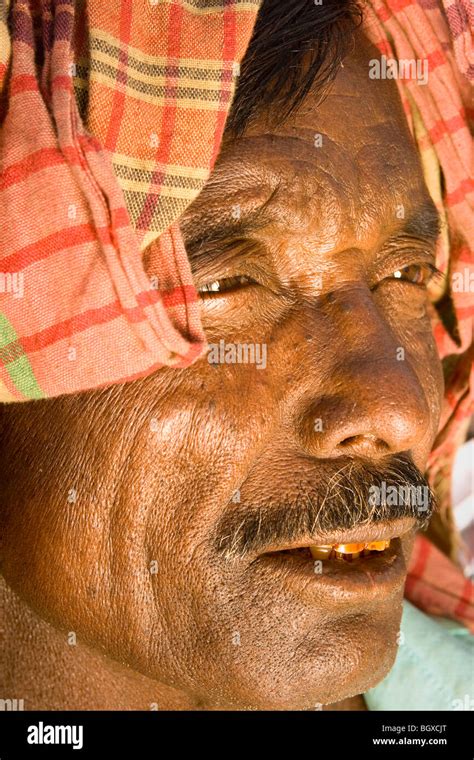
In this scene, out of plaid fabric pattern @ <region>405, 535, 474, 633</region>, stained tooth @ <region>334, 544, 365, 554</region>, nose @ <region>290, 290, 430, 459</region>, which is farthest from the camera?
plaid fabric pattern @ <region>405, 535, 474, 633</region>

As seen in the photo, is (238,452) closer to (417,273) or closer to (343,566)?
(343,566)

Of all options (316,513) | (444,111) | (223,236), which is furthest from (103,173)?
(444,111)

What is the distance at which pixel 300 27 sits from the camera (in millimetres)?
1533

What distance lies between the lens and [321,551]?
1.55 m

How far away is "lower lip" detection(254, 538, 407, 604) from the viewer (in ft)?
4.82

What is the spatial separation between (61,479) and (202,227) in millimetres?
455

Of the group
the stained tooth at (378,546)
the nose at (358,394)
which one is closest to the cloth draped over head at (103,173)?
the nose at (358,394)

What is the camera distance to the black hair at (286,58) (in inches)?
59.0

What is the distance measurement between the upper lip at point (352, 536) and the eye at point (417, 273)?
47 centimetres

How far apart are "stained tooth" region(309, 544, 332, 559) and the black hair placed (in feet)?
2.22

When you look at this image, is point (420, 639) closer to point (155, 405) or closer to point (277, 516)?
point (277, 516)

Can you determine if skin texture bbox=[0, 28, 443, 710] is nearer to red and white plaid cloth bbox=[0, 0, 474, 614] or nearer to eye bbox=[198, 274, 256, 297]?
eye bbox=[198, 274, 256, 297]

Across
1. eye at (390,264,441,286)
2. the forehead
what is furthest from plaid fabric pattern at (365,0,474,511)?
eye at (390,264,441,286)

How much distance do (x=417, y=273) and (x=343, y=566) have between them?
59 centimetres
